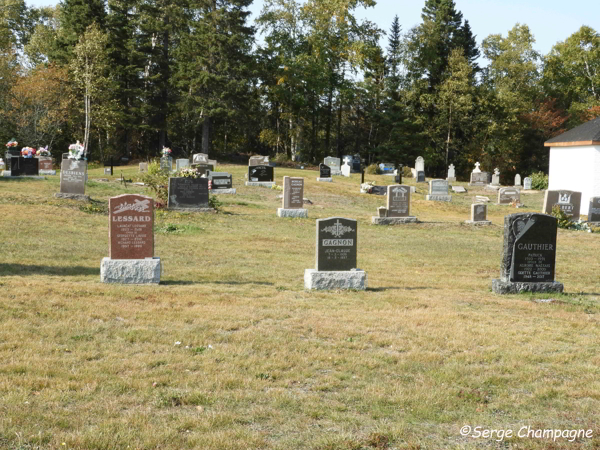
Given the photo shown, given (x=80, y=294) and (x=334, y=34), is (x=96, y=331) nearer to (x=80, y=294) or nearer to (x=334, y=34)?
(x=80, y=294)

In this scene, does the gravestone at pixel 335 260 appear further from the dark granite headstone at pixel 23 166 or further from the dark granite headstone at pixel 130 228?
the dark granite headstone at pixel 23 166

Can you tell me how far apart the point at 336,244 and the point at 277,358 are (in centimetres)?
458

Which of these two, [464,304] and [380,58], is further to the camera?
[380,58]

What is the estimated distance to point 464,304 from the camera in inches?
389

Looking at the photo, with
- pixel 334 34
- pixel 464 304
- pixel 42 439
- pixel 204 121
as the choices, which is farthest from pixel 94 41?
pixel 42 439

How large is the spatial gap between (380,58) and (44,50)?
30276mm

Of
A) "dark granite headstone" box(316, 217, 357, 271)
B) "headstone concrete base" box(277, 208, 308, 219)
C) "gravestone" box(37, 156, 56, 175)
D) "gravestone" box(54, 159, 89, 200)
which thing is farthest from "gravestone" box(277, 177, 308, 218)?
"gravestone" box(37, 156, 56, 175)

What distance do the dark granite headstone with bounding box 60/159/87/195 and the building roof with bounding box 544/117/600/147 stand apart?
25.9 meters

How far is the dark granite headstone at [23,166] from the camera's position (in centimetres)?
2561

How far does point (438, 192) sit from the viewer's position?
3219 centimetres

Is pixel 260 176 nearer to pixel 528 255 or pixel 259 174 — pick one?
pixel 259 174

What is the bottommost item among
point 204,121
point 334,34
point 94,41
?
point 204,121

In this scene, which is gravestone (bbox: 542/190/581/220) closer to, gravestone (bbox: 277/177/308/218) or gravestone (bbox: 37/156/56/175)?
gravestone (bbox: 277/177/308/218)

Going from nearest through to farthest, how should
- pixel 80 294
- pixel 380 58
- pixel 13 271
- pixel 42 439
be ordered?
pixel 42 439 → pixel 80 294 → pixel 13 271 → pixel 380 58
